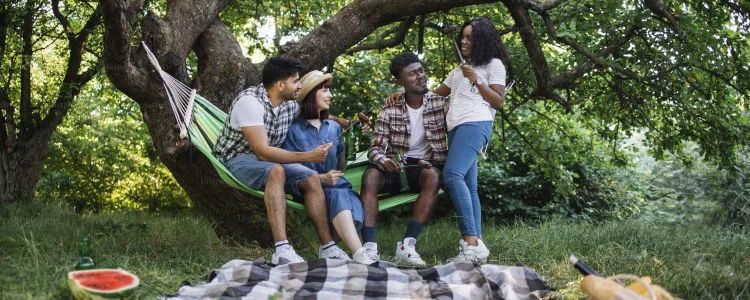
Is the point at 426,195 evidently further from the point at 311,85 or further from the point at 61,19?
the point at 61,19

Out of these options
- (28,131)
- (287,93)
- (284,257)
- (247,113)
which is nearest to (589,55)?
(287,93)

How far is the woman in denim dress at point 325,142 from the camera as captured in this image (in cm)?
311

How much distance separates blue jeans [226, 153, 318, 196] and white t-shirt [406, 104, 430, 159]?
1.88 feet

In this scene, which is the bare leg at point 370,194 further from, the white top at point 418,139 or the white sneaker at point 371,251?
the white top at point 418,139

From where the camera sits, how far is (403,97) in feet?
11.6

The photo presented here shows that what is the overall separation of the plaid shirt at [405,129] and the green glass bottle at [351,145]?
115 mm

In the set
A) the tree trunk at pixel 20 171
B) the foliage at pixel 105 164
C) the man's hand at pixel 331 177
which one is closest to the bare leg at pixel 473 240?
the man's hand at pixel 331 177

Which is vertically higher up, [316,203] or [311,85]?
[311,85]

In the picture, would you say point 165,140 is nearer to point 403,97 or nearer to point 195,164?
point 195,164

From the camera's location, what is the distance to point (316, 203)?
3.09m

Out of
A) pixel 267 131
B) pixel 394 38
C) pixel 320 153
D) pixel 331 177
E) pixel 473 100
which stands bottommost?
pixel 331 177

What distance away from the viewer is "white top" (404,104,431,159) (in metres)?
3.47

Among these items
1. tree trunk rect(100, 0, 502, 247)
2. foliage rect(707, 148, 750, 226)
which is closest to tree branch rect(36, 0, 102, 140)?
tree trunk rect(100, 0, 502, 247)

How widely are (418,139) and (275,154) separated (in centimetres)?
74
